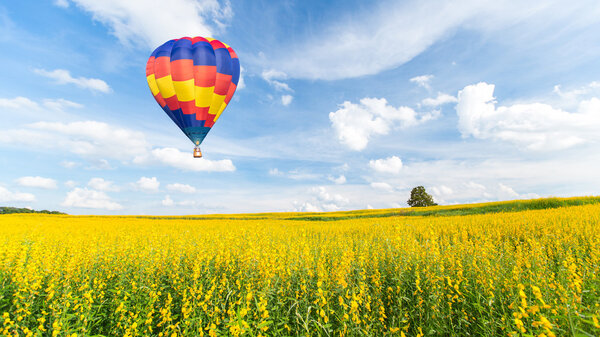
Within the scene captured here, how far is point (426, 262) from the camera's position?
4711 mm

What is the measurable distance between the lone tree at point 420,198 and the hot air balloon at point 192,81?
49725mm

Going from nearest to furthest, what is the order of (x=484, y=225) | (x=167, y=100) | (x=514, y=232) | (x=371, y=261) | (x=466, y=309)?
(x=466, y=309), (x=371, y=261), (x=514, y=232), (x=484, y=225), (x=167, y=100)

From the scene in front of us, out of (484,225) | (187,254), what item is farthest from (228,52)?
(484,225)

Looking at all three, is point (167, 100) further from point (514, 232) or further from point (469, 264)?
point (514, 232)

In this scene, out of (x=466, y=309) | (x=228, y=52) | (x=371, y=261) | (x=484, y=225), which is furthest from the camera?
(x=228, y=52)

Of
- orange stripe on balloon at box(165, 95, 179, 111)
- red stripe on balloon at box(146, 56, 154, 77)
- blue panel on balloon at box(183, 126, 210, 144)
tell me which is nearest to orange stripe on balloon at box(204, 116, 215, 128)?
blue panel on balloon at box(183, 126, 210, 144)

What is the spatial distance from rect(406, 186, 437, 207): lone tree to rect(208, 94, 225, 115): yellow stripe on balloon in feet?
163

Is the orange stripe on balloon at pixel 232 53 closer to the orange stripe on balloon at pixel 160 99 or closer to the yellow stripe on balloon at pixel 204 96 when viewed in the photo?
the yellow stripe on balloon at pixel 204 96

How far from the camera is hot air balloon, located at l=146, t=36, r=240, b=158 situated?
13984 millimetres

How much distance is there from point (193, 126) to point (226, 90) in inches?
108

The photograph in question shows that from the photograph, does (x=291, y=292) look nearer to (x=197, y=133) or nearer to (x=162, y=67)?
(x=197, y=133)

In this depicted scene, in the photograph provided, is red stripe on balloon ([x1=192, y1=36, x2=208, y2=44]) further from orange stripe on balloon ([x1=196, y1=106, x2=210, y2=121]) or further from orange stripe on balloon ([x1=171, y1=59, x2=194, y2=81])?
orange stripe on balloon ([x1=196, y1=106, x2=210, y2=121])

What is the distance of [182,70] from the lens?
1384cm

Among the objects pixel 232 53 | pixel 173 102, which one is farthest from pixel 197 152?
pixel 232 53
